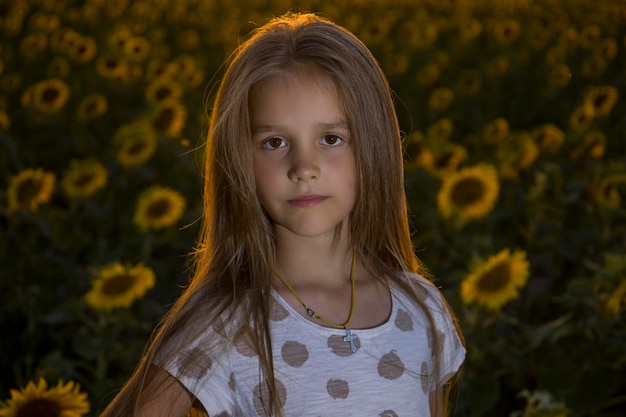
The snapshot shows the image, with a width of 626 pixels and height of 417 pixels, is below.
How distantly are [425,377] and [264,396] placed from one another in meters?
0.24

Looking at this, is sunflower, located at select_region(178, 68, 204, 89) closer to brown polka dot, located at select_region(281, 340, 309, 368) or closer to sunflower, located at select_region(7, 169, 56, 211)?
sunflower, located at select_region(7, 169, 56, 211)

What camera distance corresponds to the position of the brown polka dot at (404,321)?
51.0 inches

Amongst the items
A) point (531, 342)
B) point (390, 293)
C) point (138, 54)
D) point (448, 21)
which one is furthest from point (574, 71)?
point (390, 293)

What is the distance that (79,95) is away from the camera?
14.4 feet

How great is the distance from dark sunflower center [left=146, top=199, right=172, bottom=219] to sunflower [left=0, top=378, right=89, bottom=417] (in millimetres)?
1208

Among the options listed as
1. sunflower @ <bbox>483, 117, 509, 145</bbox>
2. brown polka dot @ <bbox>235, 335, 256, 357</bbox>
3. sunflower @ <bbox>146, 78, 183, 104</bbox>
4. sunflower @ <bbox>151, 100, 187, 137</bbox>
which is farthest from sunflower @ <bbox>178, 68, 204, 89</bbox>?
brown polka dot @ <bbox>235, 335, 256, 357</bbox>

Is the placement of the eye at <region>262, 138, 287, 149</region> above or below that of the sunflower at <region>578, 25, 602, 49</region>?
below

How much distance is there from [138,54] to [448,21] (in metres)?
2.71

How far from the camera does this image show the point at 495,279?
194 centimetres

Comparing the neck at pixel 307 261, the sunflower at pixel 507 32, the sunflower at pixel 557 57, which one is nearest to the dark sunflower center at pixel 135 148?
the neck at pixel 307 261

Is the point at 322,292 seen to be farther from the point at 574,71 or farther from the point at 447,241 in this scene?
the point at 574,71

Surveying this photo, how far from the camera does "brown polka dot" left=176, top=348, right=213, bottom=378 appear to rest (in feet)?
3.80

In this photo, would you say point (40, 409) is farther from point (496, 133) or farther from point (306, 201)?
point (496, 133)

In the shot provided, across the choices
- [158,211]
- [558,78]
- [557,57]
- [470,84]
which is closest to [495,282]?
[158,211]
